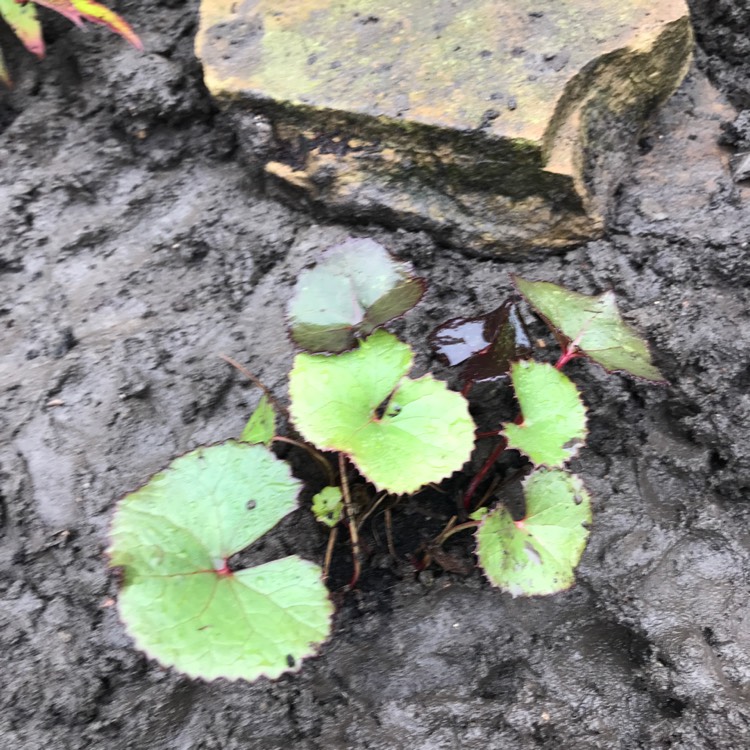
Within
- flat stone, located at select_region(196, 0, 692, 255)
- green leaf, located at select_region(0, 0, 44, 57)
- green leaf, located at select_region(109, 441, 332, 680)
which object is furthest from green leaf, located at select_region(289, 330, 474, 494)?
green leaf, located at select_region(0, 0, 44, 57)

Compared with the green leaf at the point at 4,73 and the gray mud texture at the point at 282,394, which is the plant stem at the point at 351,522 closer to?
the gray mud texture at the point at 282,394

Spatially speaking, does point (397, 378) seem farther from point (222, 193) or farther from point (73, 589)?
point (222, 193)

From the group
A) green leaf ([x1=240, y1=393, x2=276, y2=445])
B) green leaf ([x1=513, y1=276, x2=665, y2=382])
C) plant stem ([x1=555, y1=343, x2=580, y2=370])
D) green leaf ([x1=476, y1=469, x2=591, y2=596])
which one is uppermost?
green leaf ([x1=513, y1=276, x2=665, y2=382])

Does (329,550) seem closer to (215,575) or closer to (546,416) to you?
(215,575)

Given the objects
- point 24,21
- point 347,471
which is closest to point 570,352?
point 347,471

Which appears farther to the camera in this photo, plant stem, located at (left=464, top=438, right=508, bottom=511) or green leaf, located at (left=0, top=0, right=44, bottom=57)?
green leaf, located at (left=0, top=0, right=44, bottom=57)

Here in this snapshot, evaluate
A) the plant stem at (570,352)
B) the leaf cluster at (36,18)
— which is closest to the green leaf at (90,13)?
the leaf cluster at (36,18)

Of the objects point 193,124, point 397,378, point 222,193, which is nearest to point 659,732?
point 397,378

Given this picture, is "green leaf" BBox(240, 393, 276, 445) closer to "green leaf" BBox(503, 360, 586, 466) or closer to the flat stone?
"green leaf" BBox(503, 360, 586, 466)
